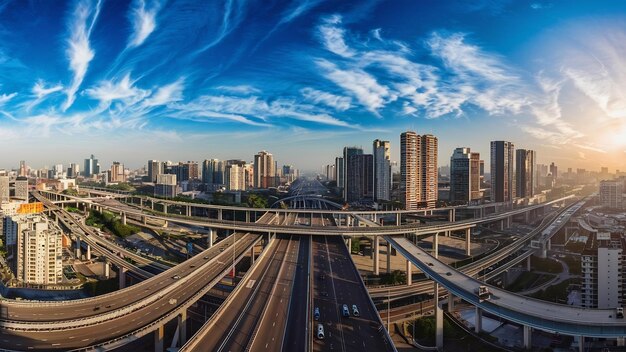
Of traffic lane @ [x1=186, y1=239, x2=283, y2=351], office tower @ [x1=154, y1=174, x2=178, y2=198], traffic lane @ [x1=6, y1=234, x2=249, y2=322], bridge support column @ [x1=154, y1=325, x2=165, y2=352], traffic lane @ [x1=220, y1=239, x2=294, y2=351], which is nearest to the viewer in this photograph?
traffic lane @ [x1=220, y1=239, x2=294, y2=351]

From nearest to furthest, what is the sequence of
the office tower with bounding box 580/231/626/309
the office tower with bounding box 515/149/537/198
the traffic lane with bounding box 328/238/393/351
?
the traffic lane with bounding box 328/238/393/351 → the office tower with bounding box 580/231/626/309 → the office tower with bounding box 515/149/537/198

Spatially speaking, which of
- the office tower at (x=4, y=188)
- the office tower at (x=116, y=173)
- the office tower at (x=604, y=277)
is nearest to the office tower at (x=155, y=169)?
the office tower at (x=116, y=173)

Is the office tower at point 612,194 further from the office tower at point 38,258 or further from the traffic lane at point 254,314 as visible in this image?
the office tower at point 38,258

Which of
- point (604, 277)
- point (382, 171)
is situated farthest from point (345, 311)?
point (382, 171)

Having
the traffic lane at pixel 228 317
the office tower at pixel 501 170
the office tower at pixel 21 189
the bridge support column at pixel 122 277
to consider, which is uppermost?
the office tower at pixel 501 170

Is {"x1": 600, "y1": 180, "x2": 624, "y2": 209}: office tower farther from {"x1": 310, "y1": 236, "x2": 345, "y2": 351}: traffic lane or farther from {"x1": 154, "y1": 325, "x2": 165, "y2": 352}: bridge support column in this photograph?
{"x1": 154, "y1": 325, "x2": 165, "y2": 352}: bridge support column

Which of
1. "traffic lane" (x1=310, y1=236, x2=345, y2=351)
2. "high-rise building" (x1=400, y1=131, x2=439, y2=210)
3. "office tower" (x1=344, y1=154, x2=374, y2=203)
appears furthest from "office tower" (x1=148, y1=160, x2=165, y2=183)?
"traffic lane" (x1=310, y1=236, x2=345, y2=351)
